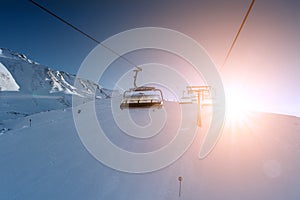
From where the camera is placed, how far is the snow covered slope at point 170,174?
236 inches

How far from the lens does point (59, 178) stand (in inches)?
282

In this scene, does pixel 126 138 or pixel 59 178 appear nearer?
pixel 59 178

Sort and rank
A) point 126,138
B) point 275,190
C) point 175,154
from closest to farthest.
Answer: point 275,190
point 175,154
point 126,138

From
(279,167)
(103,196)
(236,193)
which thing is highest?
(279,167)

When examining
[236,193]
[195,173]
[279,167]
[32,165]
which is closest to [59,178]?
[32,165]

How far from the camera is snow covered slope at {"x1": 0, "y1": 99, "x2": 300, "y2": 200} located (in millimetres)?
5984

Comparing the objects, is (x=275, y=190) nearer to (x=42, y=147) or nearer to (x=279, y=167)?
(x=279, y=167)

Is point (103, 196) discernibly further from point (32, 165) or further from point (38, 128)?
point (38, 128)

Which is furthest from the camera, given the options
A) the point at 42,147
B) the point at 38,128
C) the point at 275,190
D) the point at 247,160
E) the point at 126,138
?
the point at 38,128

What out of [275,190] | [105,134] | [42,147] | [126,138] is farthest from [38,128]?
[275,190]

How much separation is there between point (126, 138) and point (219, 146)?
17.5ft

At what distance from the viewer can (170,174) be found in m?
7.23

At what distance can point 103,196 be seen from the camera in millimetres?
6062

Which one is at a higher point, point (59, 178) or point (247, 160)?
point (247, 160)
